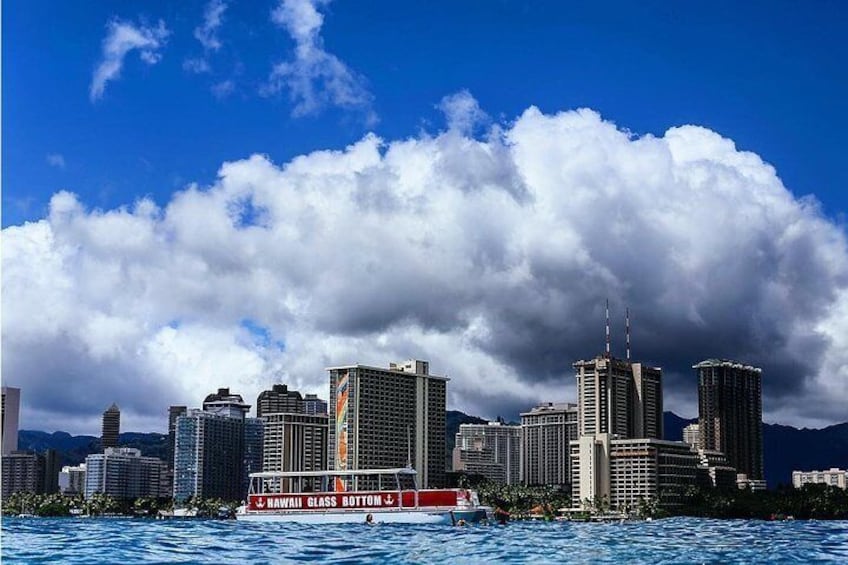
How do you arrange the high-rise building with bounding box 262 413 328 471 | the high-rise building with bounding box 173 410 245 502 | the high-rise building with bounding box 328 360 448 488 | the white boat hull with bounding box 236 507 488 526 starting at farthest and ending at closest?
the high-rise building with bounding box 173 410 245 502 < the high-rise building with bounding box 262 413 328 471 < the high-rise building with bounding box 328 360 448 488 < the white boat hull with bounding box 236 507 488 526

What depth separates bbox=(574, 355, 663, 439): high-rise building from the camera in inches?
6742

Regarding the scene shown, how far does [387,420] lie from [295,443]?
24.1 metres

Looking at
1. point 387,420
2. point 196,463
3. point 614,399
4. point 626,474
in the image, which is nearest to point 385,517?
point 626,474

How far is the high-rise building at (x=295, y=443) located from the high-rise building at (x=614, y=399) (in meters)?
40.7

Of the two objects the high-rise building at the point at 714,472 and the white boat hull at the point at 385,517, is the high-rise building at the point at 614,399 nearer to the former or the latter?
the high-rise building at the point at 714,472

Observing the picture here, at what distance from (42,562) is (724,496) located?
118902mm

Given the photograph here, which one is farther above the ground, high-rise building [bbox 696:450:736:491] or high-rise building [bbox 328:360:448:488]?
high-rise building [bbox 328:360:448:488]

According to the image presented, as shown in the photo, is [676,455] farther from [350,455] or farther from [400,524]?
[400,524]

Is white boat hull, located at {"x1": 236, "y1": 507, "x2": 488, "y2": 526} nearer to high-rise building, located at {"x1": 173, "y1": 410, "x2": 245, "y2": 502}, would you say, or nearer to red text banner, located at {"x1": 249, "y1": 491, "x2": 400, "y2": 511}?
red text banner, located at {"x1": 249, "y1": 491, "x2": 400, "y2": 511}

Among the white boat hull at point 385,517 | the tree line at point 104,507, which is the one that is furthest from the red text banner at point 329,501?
the tree line at point 104,507

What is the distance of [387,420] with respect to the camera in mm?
161375

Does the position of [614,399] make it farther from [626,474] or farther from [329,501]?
[329,501]

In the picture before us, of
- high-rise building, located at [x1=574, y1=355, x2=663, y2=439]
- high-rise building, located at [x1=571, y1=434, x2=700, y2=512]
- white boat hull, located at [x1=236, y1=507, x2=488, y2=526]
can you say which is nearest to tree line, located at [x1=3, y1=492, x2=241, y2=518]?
high-rise building, located at [x1=571, y1=434, x2=700, y2=512]

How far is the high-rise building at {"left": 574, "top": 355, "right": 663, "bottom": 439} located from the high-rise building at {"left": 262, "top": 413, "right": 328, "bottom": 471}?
1604 inches
